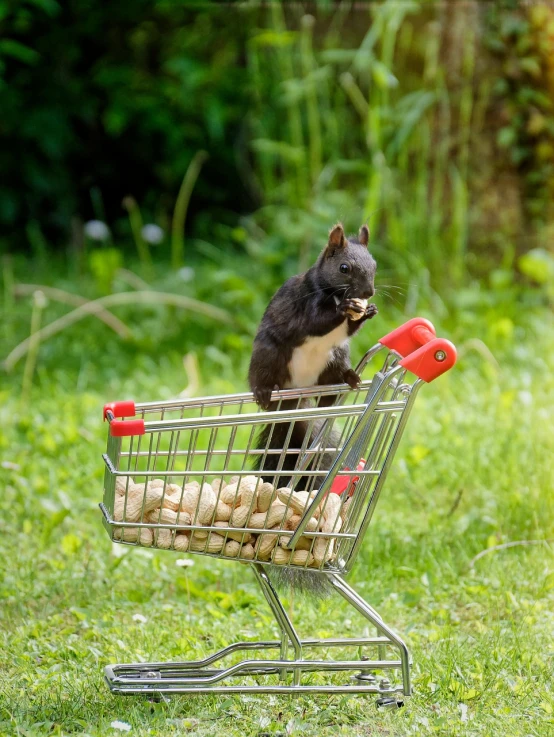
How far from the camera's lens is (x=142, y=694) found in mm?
A: 2506

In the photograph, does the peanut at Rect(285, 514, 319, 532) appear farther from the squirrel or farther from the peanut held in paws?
the peanut held in paws

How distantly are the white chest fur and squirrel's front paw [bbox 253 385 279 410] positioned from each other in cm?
6

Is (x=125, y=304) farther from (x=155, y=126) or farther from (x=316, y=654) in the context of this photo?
(x=316, y=654)

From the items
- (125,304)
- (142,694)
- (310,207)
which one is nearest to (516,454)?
(142,694)

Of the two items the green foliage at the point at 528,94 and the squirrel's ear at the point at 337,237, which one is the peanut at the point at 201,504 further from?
the green foliage at the point at 528,94

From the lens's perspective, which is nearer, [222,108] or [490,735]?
[490,735]

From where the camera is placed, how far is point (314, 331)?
2574 millimetres

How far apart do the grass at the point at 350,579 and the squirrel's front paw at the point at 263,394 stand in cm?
67

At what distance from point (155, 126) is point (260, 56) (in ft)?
6.79

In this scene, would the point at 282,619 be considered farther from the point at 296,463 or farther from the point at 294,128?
the point at 294,128

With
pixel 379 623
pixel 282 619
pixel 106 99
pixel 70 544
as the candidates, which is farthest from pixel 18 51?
pixel 379 623

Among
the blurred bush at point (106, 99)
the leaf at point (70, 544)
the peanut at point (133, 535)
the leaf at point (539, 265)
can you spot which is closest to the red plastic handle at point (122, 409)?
the peanut at point (133, 535)

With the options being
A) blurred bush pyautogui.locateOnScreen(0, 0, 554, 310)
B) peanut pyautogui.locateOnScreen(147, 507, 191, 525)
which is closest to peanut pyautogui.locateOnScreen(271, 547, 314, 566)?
peanut pyautogui.locateOnScreen(147, 507, 191, 525)

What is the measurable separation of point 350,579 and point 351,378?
3.07 ft
